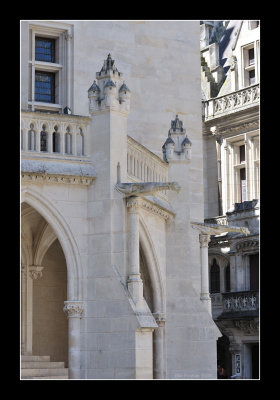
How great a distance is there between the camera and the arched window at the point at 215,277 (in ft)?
126

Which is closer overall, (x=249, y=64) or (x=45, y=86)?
(x=45, y=86)

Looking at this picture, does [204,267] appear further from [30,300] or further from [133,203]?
[133,203]

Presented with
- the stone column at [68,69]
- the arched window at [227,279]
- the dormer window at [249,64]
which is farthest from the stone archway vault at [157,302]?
the dormer window at [249,64]

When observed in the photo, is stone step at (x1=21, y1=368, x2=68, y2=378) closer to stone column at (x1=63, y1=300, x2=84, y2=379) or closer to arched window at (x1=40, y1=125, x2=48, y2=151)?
stone column at (x1=63, y1=300, x2=84, y2=379)

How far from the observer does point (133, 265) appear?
18.0 metres

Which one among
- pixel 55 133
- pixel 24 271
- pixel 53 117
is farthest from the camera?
pixel 24 271

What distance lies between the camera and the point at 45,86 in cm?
2445

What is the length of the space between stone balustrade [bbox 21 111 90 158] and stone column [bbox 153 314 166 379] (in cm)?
408

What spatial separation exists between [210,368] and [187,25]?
9.19m

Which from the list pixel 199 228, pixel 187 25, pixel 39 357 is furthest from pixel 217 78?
pixel 39 357

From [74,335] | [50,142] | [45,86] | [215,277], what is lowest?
[74,335]

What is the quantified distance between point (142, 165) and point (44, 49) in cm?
561

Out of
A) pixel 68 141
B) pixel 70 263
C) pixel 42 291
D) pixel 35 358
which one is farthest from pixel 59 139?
pixel 35 358
